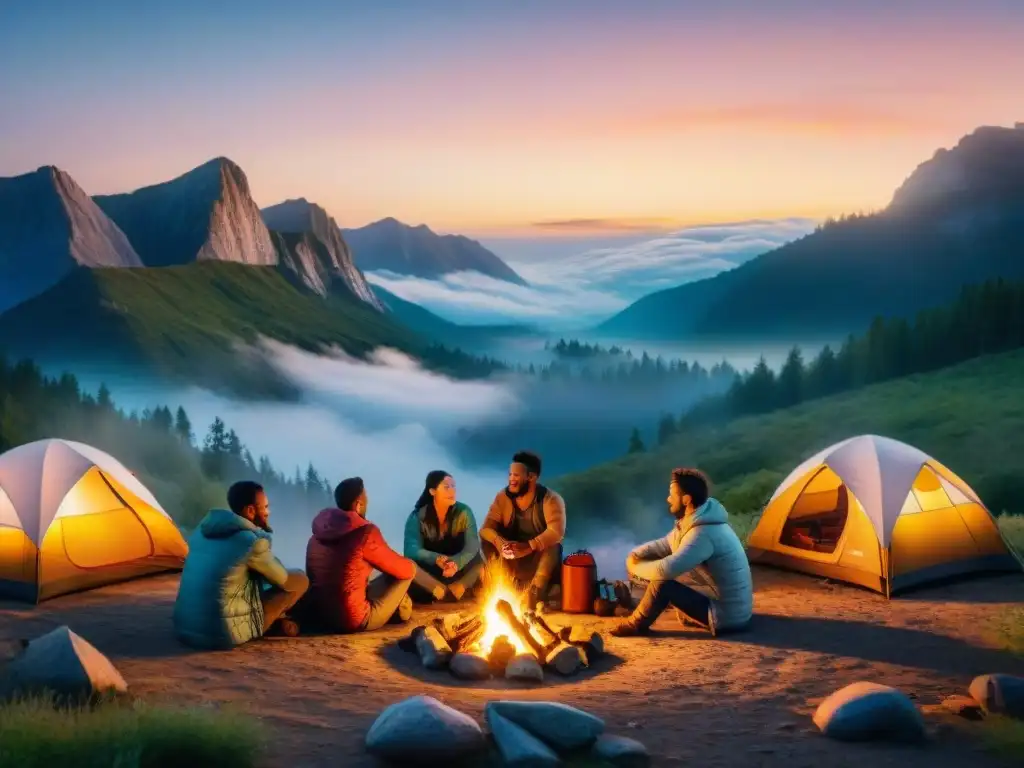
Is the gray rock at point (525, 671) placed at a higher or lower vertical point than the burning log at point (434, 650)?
lower

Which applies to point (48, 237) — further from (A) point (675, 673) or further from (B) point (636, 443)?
(A) point (675, 673)

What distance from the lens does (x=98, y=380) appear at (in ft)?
81.3

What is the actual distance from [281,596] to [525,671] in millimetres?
2103

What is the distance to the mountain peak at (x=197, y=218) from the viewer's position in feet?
75.5

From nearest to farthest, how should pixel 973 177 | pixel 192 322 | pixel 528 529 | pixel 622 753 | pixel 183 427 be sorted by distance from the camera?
pixel 622 753, pixel 528 529, pixel 183 427, pixel 192 322, pixel 973 177

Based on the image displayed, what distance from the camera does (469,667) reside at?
703cm

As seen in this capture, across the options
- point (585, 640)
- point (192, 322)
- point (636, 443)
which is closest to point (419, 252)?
point (192, 322)

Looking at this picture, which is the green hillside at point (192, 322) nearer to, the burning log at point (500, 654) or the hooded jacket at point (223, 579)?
the hooded jacket at point (223, 579)

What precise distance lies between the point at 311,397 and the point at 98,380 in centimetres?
590

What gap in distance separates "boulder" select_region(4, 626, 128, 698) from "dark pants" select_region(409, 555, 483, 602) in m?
3.47

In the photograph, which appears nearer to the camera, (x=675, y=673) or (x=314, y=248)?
(x=675, y=673)

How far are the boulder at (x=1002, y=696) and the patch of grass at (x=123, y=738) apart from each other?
4.26 metres

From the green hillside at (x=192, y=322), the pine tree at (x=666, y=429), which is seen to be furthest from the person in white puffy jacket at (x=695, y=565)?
the pine tree at (x=666, y=429)

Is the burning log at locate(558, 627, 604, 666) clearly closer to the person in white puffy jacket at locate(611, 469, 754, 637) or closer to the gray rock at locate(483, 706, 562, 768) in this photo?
the person in white puffy jacket at locate(611, 469, 754, 637)
